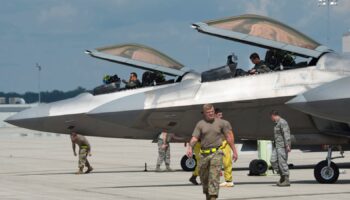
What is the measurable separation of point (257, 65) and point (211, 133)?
576 centimetres

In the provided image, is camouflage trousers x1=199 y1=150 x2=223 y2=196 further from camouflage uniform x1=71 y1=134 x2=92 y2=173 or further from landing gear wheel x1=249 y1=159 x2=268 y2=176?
camouflage uniform x1=71 y1=134 x2=92 y2=173

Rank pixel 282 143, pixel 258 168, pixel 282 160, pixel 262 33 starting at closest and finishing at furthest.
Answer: pixel 282 160 → pixel 282 143 → pixel 262 33 → pixel 258 168

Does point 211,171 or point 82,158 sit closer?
point 211,171

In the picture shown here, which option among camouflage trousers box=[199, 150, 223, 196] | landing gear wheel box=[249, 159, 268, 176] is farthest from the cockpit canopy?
camouflage trousers box=[199, 150, 223, 196]

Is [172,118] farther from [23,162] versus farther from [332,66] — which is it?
[23,162]

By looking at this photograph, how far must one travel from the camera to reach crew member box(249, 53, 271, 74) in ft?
65.2

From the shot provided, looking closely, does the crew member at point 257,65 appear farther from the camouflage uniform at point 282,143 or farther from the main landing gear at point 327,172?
the main landing gear at point 327,172

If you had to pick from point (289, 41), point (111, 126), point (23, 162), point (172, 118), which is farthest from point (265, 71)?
point (23, 162)

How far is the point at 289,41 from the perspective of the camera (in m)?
19.7

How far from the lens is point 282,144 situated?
1898cm

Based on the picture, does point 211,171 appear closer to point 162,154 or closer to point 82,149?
point 82,149

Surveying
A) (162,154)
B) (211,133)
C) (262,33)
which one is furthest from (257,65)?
(162,154)

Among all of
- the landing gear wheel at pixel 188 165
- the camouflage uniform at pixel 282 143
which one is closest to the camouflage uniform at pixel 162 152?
the landing gear wheel at pixel 188 165

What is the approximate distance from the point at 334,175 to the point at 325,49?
2.65 meters
